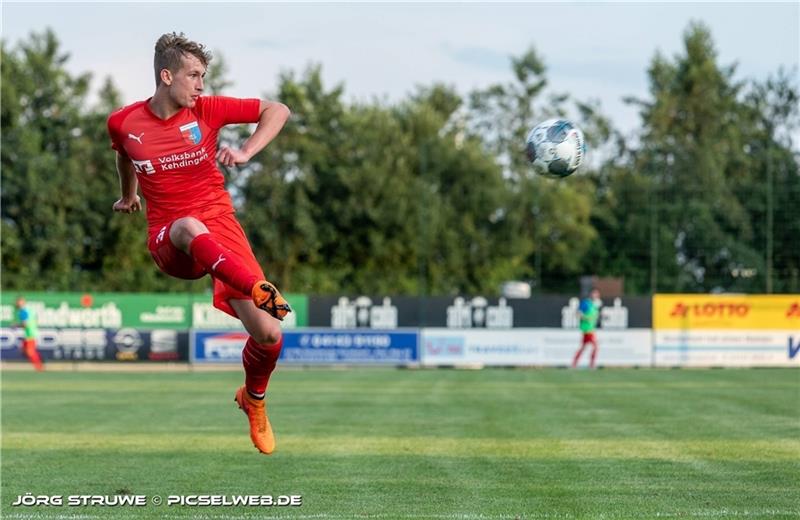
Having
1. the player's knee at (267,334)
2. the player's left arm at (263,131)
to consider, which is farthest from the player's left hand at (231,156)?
the player's knee at (267,334)

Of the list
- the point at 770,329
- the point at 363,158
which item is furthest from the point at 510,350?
the point at 363,158

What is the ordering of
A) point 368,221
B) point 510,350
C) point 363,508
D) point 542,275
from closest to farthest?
point 363,508 < point 510,350 < point 542,275 < point 368,221

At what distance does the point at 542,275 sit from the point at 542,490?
30529mm

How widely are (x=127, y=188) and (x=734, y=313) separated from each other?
3044 centimetres

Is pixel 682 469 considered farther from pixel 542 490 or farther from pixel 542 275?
pixel 542 275

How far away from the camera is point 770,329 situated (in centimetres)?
3731

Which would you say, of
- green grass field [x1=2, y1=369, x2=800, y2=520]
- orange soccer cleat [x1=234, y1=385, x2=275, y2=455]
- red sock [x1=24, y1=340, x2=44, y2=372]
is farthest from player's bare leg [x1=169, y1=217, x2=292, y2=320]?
red sock [x1=24, y1=340, x2=44, y2=372]

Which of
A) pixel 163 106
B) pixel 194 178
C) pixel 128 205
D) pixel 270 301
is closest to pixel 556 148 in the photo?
pixel 194 178

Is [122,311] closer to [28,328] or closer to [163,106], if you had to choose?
[28,328]

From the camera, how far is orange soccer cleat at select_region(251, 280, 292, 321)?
7961mm

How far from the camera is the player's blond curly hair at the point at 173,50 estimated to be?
8617 millimetres

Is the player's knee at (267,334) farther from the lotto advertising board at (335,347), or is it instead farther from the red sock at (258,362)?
the lotto advertising board at (335,347)

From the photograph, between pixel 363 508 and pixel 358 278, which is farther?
pixel 358 278

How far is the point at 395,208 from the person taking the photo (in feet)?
173
